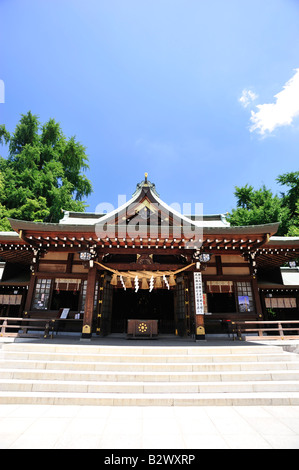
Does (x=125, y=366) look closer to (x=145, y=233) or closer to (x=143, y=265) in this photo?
(x=143, y=265)

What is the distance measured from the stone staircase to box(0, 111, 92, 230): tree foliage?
1790 cm

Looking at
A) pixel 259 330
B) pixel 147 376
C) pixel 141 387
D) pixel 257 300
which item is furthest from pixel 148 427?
pixel 257 300

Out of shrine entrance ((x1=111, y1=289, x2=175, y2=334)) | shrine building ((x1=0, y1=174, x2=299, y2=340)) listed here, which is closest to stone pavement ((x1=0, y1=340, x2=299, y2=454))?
shrine building ((x1=0, y1=174, x2=299, y2=340))

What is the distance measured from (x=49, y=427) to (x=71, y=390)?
172 centimetres

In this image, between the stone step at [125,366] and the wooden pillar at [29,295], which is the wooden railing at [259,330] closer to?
the stone step at [125,366]

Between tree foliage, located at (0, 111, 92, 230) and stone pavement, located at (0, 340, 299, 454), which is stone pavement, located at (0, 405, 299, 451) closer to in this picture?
stone pavement, located at (0, 340, 299, 454)

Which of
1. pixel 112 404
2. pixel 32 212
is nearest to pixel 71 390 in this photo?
pixel 112 404

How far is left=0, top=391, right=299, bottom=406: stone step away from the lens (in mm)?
4926

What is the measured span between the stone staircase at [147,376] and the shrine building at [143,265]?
8.87ft

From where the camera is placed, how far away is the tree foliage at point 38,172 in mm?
24047

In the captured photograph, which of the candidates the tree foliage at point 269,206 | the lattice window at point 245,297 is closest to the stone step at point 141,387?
the lattice window at point 245,297

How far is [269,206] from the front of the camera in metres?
26.1

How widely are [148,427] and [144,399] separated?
3.75ft
